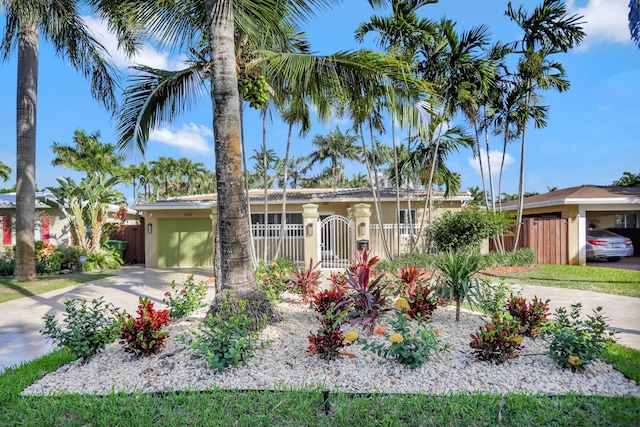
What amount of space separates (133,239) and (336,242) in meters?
10.8

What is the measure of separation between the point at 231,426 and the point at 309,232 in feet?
29.3

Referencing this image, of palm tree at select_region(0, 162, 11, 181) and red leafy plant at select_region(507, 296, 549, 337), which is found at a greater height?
palm tree at select_region(0, 162, 11, 181)

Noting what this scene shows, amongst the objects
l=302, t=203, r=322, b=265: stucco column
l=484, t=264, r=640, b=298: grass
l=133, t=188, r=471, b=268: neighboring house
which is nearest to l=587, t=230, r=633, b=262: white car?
l=484, t=264, r=640, b=298: grass

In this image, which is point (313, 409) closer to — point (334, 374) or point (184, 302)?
point (334, 374)

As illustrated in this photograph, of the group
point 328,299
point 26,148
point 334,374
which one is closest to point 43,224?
point 26,148

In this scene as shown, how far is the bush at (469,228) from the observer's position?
1164cm

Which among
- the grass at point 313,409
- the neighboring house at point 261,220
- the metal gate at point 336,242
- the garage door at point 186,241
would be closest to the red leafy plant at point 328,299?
the grass at point 313,409

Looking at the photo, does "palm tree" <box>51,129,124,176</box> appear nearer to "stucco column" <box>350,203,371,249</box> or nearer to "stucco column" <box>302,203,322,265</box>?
"stucco column" <box>302,203,322,265</box>

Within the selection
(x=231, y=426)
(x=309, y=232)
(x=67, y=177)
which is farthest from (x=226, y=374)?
(x=67, y=177)

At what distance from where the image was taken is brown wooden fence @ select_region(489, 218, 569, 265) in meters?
13.3

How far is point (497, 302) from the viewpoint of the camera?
5.09 metres

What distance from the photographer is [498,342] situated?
3.51 m

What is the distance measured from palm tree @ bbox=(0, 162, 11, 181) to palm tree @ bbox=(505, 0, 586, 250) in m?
40.0

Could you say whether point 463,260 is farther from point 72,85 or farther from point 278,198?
point 72,85
